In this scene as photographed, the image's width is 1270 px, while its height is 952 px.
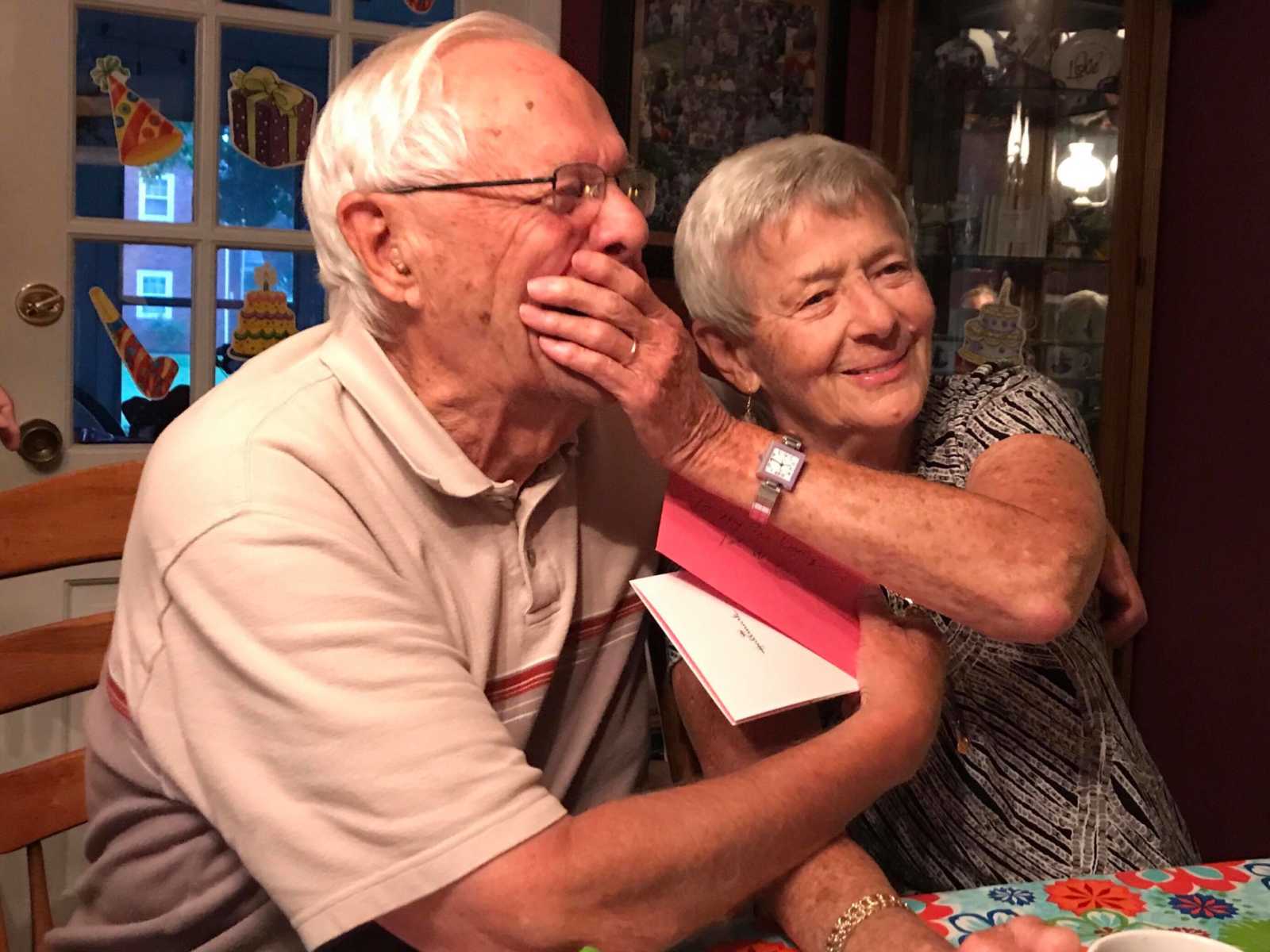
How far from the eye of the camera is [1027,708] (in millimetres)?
1255

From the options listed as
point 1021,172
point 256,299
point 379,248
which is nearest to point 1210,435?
point 1021,172

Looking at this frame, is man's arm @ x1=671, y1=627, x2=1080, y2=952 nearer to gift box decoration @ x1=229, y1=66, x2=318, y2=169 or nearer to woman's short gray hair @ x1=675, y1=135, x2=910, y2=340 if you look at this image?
woman's short gray hair @ x1=675, y1=135, x2=910, y2=340

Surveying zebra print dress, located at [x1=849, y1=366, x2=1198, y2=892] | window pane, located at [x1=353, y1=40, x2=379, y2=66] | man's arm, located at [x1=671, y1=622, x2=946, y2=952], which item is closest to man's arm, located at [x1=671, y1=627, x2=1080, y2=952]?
man's arm, located at [x1=671, y1=622, x2=946, y2=952]

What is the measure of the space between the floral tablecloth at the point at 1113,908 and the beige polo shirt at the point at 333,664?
229 millimetres

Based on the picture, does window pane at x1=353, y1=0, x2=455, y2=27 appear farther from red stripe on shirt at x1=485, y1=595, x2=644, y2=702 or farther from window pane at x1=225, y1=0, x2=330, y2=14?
red stripe on shirt at x1=485, y1=595, x2=644, y2=702

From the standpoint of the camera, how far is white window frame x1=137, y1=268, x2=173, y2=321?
2545 mm

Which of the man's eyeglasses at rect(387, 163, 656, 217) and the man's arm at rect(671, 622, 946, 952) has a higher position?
the man's eyeglasses at rect(387, 163, 656, 217)

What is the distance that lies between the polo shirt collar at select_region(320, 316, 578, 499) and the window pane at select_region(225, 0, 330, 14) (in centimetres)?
188

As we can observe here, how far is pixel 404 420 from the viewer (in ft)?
3.31

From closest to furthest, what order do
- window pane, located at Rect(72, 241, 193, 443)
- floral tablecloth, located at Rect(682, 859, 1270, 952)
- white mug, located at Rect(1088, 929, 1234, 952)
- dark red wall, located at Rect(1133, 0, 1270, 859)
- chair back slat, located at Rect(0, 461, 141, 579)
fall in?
white mug, located at Rect(1088, 929, 1234, 952) < floral tablecloth, located at Rect(682, 859, 1270, 952) < chair back slat, located at Rect(0, 461, 141, 579) < window pane, located at Rect(72, 241, 193, 443) < dark red wall, located at Rect(1133, 0, 1270, 859)

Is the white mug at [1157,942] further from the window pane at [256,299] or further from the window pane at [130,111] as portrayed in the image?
the window pane at [130,111]

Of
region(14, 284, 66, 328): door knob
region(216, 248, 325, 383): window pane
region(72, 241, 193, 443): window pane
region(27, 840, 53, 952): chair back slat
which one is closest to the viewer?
region(27, 840, 53, 952): chair back slat

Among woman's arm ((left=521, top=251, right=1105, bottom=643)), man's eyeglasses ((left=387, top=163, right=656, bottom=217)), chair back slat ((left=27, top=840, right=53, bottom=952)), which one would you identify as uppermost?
man's eyeglasses ((left=387, top=163, right=656, bottom=217))

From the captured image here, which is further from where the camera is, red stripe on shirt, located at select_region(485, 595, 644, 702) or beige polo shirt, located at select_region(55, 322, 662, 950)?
red stripe on shirt, located at select_region(485, 595, 644, 702)
